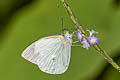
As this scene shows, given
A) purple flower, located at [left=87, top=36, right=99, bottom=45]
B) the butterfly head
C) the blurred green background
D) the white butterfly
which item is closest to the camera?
purple flower, located at [left=87, top=36, right=99, bottom=45]

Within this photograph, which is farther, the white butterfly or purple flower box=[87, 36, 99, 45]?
the white butterfly

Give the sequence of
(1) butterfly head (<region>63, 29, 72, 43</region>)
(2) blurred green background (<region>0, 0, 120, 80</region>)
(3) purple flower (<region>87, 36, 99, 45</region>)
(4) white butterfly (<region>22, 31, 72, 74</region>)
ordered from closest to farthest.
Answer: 1. (3) purple flower (<region>87, 36, 99, 45</region>)
2. (1) butterfly head (<region>63, 29, 72, 43</region>)
3. (4) white butterfly (<region>22, 31, 72, 74</region>)
4. (2) blurred green background (<region>0, 0, 120, 80</region>)

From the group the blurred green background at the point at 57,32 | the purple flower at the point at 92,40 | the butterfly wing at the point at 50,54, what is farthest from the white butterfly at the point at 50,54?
the blurred green background at the point at 57,32

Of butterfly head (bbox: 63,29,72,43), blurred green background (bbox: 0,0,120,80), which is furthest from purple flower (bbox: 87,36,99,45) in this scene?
blurred green background (bbox: 0,0,120,80)

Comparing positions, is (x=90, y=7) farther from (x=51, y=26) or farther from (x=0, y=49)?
(x=0, y=49)

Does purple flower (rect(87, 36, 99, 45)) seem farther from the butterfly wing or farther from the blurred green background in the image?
the blurred green background

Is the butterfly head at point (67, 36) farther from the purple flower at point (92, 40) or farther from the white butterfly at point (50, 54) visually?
the purple flower at point (92, 40)
